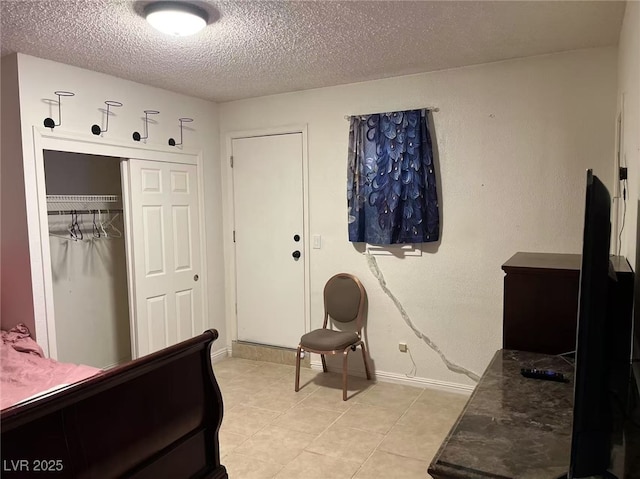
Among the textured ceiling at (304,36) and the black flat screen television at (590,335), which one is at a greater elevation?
the textured ceiling at (304,36)

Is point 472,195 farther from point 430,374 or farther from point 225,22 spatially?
point 225,22

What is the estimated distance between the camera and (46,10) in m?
2.27

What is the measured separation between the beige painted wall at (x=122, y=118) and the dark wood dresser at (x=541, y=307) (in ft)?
9.34

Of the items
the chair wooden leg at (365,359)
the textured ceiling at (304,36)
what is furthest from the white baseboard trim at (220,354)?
the textured ceiling at (304,36)

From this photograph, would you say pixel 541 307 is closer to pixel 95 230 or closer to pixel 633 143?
pixel 633 143

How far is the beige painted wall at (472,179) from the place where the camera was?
10.2 feet

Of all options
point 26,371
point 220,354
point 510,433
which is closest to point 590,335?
point 510,433

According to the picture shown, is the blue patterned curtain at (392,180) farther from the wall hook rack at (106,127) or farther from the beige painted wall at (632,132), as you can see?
the wall hook rack at (106,127)

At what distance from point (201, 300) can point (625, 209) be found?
3410 millimetres

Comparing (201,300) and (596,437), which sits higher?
(596,437)

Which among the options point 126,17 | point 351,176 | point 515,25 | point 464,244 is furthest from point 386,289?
point 126,17

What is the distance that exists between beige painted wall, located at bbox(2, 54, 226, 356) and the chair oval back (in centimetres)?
122

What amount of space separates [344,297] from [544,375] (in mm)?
2250

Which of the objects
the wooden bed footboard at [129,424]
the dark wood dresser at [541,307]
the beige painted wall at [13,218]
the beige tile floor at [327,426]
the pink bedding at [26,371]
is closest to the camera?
the wooden bed footboard at [129,424]
